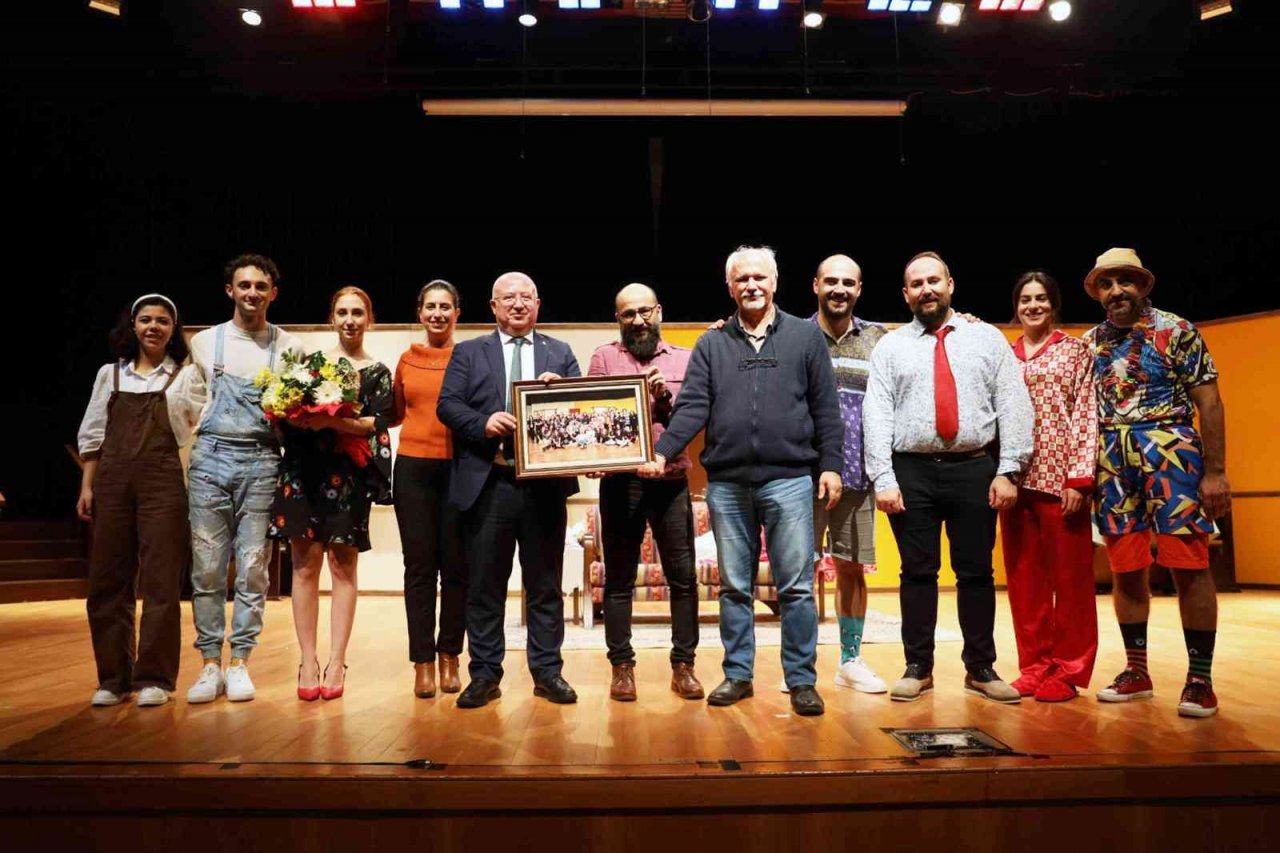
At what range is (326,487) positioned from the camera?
3467 mm

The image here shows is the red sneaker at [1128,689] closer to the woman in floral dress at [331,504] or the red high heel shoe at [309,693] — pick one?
the woman in floral dress at [331,504]

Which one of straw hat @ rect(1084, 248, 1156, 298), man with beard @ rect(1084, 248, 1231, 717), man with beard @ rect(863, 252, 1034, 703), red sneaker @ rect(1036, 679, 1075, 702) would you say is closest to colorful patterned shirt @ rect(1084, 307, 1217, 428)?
man with beard @ rect(1084, 248, 1231, 717)

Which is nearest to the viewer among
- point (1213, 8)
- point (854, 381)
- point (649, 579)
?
point (854, 381)

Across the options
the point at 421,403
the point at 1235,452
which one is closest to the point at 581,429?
the point at 421,403

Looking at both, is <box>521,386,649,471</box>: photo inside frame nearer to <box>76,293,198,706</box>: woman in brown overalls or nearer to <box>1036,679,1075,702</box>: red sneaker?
<box>76,293,198,706</box>: woman in brown overalls

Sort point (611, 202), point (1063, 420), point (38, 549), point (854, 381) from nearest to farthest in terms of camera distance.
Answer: point (1063, 420)
point (854, 381)
point (38, 549)
point (611, 202)

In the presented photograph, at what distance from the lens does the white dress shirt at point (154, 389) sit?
3.52 meters

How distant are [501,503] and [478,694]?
2.52 feet

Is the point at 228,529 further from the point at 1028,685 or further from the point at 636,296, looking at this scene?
the point at 1028,685

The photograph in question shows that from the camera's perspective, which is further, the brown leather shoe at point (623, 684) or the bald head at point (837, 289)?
the bald head at point (837, 289)

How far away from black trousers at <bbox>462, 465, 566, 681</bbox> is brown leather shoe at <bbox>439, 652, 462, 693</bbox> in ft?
0.79

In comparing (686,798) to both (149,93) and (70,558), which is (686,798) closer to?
(149,93)

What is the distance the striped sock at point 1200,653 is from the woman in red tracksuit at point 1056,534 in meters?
0.33

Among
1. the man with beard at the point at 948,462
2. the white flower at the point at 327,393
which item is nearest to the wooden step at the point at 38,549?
the white flower at the point at 327,393
